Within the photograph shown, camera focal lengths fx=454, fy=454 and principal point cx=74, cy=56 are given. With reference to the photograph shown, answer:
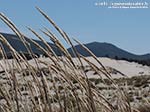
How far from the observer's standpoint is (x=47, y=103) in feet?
7.00

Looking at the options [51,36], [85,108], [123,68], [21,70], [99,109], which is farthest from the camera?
[123,68]

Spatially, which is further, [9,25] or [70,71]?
[70,71]

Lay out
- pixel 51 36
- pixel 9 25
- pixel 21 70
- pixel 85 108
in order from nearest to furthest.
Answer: pixel 9 25 → pixel 51 36 → pixel 85 108 → pixel 21 70

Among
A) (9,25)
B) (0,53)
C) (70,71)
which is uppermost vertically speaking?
(9,25)

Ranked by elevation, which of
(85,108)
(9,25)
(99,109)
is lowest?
(99,109)

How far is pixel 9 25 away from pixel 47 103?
1.51 feet

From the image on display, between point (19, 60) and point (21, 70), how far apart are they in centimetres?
18

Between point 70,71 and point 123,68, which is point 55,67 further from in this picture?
point 123,68

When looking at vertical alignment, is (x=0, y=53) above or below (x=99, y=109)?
above

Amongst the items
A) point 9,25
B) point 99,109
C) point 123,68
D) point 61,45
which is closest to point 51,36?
point 61,45

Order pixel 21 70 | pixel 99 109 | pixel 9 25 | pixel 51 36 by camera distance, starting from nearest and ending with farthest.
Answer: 1. pixel 9 25
2. pixel 51 36
3. pixel 21 70
4. pixel 99 109

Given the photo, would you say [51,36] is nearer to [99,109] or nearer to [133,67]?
[99,109]

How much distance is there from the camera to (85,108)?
2.21 m

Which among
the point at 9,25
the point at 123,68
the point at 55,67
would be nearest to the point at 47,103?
the point at 55,67
